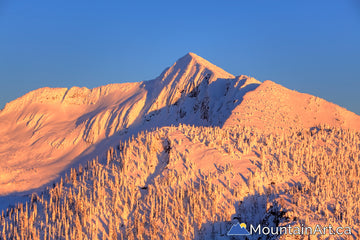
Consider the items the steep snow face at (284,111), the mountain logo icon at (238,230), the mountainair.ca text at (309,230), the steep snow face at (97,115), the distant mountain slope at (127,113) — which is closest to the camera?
the mountainair.ca text at (309,230)

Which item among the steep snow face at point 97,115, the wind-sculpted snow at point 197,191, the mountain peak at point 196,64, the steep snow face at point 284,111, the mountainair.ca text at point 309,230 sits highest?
the mountain peak at point 196,64

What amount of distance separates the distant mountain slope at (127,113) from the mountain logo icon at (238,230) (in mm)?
44174

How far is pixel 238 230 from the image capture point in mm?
39094

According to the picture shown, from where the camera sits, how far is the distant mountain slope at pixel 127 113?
98.3 m

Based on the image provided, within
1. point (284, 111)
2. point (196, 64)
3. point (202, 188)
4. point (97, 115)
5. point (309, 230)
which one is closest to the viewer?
point (309, 230)

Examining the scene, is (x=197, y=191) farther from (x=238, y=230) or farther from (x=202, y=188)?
(x=238, y=230)

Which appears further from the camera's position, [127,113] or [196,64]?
[196,64]

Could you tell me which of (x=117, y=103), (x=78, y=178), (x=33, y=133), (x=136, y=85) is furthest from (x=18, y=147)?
(x=78, y=178)

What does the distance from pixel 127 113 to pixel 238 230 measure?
110763mm

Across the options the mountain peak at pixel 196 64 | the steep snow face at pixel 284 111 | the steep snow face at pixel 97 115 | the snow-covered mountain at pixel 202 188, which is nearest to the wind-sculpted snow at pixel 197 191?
the snow-covered mountain at pixel 202 188

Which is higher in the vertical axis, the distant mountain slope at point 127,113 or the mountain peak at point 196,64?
the mountain peak at point 196,64

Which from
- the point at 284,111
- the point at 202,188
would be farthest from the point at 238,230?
the point at 284,111

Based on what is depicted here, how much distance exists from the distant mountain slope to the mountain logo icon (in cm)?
4417

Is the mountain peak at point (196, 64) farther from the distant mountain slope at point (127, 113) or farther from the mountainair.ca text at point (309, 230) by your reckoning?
the mountainair.ca text at point (309, 230)
